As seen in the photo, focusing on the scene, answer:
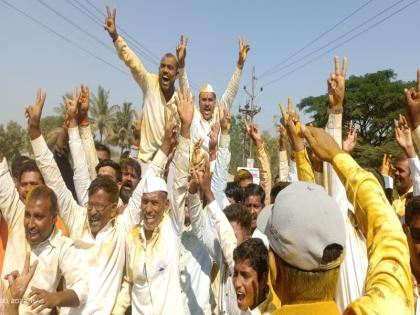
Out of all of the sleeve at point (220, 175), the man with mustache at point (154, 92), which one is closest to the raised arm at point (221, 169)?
the sleeve at point (220, 175)

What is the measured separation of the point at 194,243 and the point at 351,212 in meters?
2.18

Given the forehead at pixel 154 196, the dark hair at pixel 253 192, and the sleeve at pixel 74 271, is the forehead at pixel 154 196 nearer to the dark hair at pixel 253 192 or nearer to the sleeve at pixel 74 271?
the sleeve at pixel 74 271

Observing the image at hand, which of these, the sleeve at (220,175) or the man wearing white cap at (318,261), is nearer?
the man wearing white cap at (318,261)

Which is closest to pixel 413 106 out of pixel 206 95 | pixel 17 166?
pixel 206 95

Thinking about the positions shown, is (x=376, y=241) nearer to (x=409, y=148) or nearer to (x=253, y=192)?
(x=409, y=148)

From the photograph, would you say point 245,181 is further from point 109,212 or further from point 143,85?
point 109,212

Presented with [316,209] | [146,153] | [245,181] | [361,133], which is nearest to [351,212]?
[316,209]

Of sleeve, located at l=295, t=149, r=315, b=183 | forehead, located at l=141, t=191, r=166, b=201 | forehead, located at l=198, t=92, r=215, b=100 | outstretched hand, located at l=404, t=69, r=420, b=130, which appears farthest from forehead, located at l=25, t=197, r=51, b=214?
forehead, located at l=198, t=92, r=215, b=100

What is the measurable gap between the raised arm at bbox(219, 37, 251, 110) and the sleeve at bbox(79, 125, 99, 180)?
2.49m

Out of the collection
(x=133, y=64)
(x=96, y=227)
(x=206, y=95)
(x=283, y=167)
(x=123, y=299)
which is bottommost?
(x=123, y=299)

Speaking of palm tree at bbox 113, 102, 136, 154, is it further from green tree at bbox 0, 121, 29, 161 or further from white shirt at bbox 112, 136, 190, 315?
white shirt at bbox 112, 136, 190, 315

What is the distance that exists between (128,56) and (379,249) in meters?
4.88

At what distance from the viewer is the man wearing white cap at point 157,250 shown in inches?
150

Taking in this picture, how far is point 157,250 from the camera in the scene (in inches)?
153
